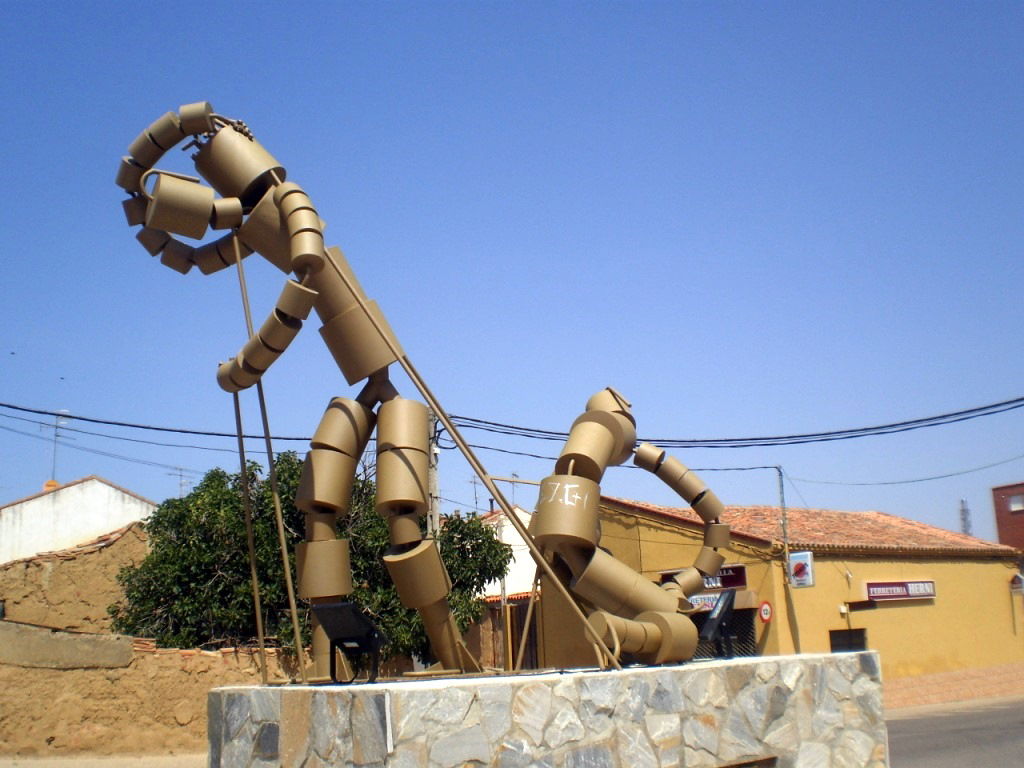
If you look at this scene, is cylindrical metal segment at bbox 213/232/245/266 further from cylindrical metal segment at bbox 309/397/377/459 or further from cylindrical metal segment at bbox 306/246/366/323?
cylindrical metal segment at bbox 309/397/377/459

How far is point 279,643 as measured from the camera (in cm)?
1625

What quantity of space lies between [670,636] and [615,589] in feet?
2.26

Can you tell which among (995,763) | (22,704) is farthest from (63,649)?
(995,763)

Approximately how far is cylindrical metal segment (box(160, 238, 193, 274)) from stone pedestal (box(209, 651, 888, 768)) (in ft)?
11.7

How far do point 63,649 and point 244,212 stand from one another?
25.4 ft

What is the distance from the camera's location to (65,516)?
89.8 feet

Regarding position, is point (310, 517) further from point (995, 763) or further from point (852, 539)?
point (852, 539)

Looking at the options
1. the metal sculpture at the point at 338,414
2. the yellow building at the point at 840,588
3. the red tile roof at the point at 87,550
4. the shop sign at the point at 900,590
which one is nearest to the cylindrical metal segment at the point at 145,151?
the metal sculpture at the point at 338,414

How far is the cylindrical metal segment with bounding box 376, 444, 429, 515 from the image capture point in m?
7.81

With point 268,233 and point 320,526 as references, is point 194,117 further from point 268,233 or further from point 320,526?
point 320,526

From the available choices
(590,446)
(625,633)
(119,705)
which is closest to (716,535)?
(590,446)

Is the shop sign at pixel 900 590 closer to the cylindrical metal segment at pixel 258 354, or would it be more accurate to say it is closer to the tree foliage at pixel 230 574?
the tree foliage at pixel 230 574

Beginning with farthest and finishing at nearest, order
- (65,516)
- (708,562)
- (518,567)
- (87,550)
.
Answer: (518,567) → (65,516) → (87,550) → (708,562)

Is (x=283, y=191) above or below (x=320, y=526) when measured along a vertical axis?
above
